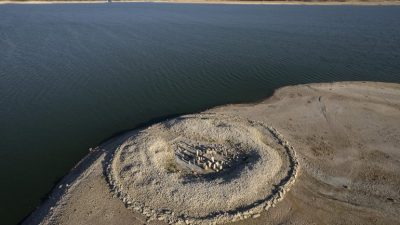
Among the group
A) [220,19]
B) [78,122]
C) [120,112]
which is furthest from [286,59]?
[220,19]

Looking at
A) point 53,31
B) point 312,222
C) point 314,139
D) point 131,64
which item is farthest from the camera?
point 53,31

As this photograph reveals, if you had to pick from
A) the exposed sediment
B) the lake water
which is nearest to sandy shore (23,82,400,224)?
the exposed sediment

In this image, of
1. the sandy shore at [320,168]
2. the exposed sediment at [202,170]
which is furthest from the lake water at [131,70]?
the exposed sediment at [202,170]

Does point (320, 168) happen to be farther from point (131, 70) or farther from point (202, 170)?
point (131, 70)

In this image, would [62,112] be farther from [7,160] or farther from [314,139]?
[314,139]

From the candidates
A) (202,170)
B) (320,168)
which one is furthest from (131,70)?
(320,168)

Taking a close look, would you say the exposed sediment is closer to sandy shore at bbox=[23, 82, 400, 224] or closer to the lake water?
sandy shore at bbox=[23, 82, 400, 224]
